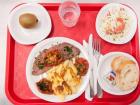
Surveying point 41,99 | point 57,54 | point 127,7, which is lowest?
point 41,99

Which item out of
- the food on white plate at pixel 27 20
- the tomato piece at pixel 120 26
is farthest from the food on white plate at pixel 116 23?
the food on white plate at pixel 27 20

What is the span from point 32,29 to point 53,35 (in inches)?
2.6

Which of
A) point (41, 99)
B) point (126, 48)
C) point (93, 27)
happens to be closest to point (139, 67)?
point (126, 48)

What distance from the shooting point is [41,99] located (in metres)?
1.05

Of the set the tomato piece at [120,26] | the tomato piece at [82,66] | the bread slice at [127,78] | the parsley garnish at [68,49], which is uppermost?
the tomato piece at [120,26]

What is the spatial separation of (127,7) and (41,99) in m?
0.38

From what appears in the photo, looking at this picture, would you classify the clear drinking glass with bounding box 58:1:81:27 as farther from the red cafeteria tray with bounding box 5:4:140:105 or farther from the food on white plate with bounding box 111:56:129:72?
the food on white plate with bounding box 111:56:129:72

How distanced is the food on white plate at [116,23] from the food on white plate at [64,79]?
120 millimetres

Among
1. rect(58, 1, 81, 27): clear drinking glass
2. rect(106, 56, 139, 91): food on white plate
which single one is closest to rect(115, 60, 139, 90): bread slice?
rect(106, 56, 139, 91): food on white plate

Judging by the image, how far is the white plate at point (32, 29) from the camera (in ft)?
3.56

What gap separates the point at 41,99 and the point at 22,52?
16 cm

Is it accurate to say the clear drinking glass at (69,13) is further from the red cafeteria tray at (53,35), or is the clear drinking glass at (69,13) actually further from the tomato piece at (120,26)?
the tomato piece at (120,26)

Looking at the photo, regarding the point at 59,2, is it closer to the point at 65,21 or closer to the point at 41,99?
the point at 65,21

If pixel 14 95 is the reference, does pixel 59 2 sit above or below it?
above
